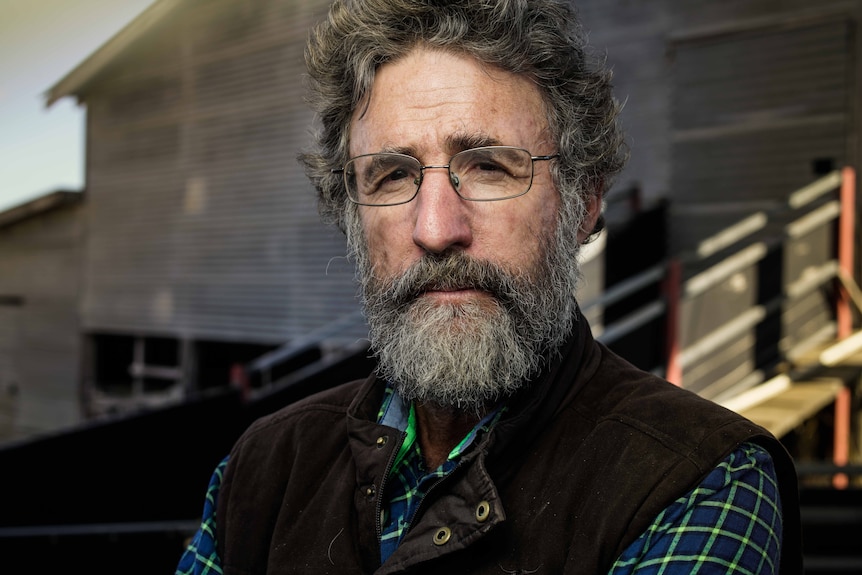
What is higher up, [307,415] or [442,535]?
[307,415]

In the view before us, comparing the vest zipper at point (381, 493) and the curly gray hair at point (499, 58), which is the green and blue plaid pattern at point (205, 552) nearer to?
the vest zipper at point (381, 493)

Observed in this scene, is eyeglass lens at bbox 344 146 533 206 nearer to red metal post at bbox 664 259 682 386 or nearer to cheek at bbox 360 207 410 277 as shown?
cheek at bbox 360 207 410 277

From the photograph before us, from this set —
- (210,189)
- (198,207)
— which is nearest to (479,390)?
(210,189)

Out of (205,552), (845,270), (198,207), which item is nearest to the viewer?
(205,552)

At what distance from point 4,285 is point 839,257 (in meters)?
13.0

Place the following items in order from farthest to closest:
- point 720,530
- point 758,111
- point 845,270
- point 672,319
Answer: point 758,111 → point 845,270 → point 672,319 → point 720,530

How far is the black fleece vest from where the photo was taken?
1160mm

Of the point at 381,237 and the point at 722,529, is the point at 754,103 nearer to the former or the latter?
the point at 381,237

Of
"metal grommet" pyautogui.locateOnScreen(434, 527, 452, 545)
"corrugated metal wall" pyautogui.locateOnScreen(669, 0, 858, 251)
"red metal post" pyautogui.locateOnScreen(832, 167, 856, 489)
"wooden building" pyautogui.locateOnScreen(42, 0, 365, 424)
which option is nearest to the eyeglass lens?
"metal grommet" pyautogui.locateOnScreen(434, 527, 452, 545)

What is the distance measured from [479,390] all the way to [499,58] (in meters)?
0.67

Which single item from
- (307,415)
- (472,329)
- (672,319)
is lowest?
(307,415)

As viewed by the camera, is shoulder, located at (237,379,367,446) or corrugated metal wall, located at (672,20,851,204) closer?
shoulder, located at (237,379,367,446)

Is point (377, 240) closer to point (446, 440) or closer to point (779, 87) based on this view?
point (446, 440)

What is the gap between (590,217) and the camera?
1753mm
